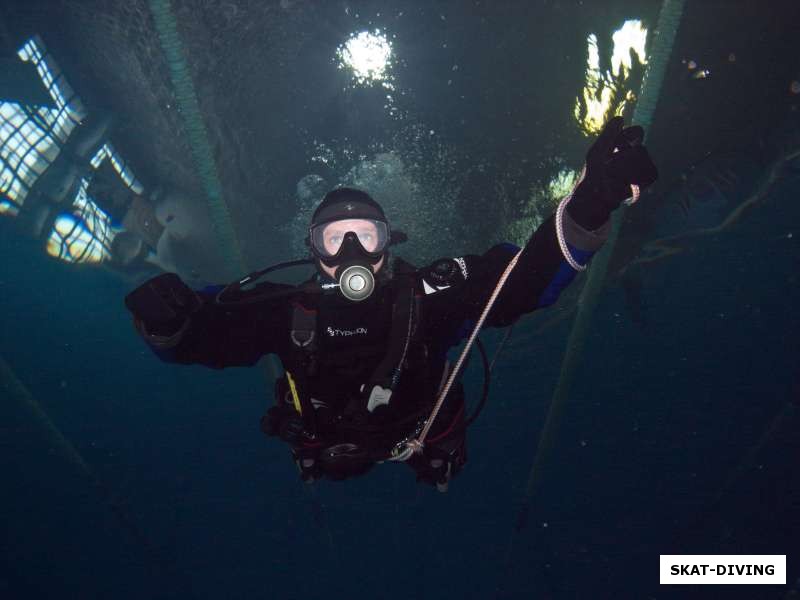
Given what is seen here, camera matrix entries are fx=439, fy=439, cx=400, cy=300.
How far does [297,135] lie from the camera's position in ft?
9.59

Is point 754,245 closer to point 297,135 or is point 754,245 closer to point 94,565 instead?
point 297,135

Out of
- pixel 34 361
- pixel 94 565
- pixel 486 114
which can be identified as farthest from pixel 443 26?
pixel 94 565

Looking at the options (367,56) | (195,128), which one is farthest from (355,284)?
(195,128)

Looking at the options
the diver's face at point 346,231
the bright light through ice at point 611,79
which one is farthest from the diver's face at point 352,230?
the bright light through ice at point 611,79

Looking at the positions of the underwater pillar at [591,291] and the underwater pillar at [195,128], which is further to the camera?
the underwater pillar at [591,291]

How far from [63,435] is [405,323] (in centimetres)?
474

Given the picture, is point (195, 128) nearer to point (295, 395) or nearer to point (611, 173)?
point (295, 395)

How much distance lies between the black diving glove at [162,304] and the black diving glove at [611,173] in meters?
1.69

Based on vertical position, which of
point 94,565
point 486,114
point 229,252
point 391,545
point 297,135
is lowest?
point 94,565

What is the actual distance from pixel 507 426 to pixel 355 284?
10.9ft

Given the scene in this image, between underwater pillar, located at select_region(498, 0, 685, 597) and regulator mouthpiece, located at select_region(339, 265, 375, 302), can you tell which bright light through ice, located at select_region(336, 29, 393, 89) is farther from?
underwater pillar, located at select_region(498, 0, 685, 597)

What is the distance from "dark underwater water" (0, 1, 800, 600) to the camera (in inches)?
110

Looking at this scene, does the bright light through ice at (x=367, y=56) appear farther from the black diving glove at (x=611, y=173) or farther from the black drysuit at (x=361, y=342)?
the black diving glove at (x=611, y=173)

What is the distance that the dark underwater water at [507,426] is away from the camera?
2799 millimetres
